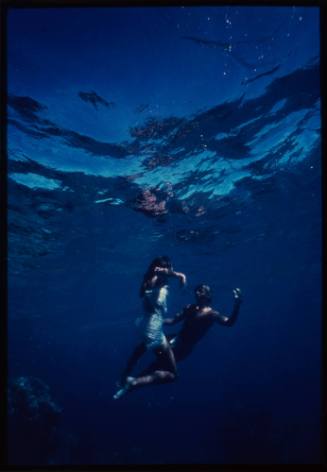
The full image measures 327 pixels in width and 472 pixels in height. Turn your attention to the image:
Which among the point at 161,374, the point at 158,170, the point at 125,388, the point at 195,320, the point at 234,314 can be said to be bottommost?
the point at 125,388

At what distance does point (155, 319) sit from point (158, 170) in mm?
7624

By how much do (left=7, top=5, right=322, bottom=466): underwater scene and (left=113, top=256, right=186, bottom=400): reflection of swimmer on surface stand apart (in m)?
0.04

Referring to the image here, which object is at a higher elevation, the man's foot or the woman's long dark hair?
the woman's long dark hair

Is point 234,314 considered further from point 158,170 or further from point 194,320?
point 158,170

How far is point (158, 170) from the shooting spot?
14.4 meters

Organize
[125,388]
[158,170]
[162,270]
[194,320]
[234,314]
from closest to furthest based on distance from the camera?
[125,388] → [162,270] → [234,314] → [194,320] → [158,170]

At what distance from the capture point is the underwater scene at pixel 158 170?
7836 mm

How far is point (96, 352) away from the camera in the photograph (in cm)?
12281

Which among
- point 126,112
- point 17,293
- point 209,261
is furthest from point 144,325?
point 17,293

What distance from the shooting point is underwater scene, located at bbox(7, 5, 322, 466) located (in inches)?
309

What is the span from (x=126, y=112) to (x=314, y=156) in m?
10.0

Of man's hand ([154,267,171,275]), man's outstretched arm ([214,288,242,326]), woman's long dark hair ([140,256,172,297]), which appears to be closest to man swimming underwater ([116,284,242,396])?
man's outstretched arm ([214,288,242,326])

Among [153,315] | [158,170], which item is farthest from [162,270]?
[158,170]

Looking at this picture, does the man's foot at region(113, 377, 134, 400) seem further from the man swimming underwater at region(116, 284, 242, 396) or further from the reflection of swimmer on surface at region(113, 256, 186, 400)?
the man swimming underwater at region(116, 284, 242, 396)
